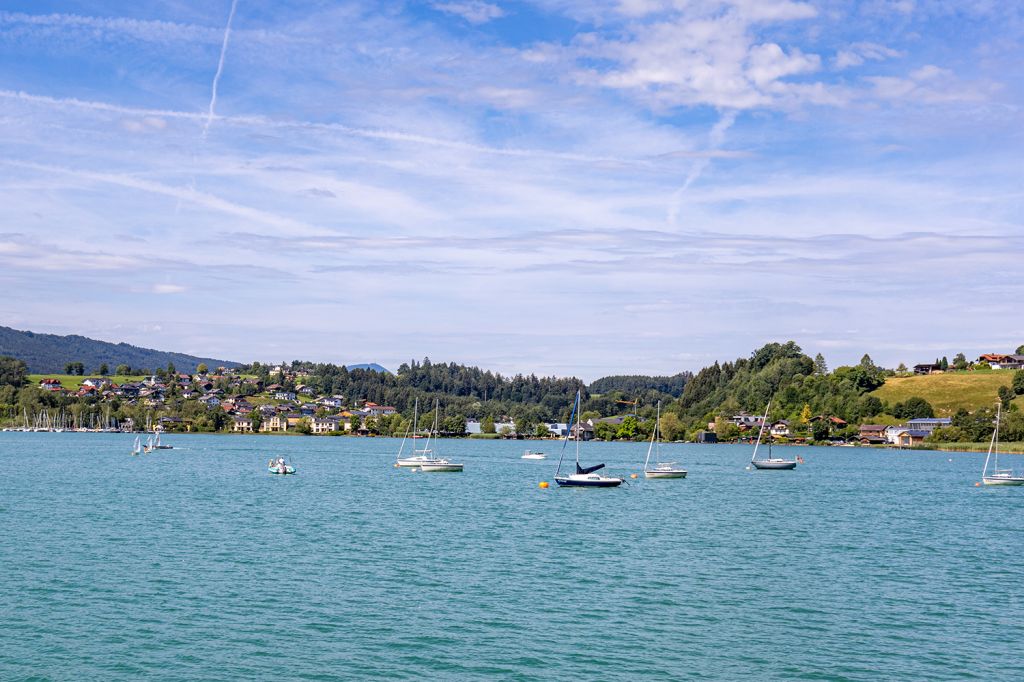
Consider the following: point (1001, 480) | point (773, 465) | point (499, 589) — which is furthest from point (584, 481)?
point (499, 589)

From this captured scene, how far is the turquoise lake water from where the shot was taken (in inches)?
1054

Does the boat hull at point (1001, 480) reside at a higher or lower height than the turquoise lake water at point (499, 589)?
higher

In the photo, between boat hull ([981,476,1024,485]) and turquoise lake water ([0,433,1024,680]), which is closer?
turquoise lake water ([0,433,1024,680])

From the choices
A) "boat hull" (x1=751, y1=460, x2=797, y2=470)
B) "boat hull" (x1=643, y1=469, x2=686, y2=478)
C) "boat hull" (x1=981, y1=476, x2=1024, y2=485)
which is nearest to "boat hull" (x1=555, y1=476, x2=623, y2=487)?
"boat hull" (x1=643, y1=469, x2=686, y2=478)

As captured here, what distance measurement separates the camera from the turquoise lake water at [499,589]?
1054 inches

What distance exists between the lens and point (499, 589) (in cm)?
3638

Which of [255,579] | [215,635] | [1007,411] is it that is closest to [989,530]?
[255,579]

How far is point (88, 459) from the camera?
127625 millimetres

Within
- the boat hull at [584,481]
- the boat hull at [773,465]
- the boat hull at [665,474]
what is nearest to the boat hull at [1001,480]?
the boat hull at [773,465]

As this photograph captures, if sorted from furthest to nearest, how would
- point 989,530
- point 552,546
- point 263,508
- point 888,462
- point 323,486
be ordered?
point 888,462, point 323,486, point 263,508, point 989,530, point 552,546

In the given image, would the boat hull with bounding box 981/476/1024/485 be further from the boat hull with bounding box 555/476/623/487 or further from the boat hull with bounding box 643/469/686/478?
the boat hull with bounding box 555/476/623/487

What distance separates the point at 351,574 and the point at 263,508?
90.9 ft

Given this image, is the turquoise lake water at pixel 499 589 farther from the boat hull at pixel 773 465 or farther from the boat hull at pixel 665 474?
the boat hull at pixel 773 465

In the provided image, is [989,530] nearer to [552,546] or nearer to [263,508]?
[552,546]
